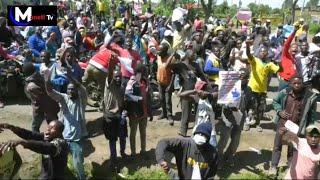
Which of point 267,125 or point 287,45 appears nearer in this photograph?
point 287,45

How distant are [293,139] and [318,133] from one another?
0.53 m

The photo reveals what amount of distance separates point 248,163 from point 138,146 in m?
2.36

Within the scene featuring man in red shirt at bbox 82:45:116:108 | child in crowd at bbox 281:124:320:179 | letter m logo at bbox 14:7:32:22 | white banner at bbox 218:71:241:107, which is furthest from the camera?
letter m logo at bbox 14:7:32:22

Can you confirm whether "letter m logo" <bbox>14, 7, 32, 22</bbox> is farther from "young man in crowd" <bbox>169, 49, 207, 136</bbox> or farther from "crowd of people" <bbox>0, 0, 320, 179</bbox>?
"young man in crowd" <bbox>169, 49, 207, 136</bbox>

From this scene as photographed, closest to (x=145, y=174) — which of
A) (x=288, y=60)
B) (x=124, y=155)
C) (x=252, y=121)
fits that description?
(x=124, y=155)

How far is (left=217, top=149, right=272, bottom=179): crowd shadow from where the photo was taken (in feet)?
28.9

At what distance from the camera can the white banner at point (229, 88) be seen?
8.33 metres

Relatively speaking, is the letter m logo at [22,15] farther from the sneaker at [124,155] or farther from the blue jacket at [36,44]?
the sneaker at [124,155]

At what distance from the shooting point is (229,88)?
840 centimetres

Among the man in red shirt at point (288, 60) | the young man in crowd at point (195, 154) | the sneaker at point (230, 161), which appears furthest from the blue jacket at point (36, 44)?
the young man in crowd at point (195, 154)

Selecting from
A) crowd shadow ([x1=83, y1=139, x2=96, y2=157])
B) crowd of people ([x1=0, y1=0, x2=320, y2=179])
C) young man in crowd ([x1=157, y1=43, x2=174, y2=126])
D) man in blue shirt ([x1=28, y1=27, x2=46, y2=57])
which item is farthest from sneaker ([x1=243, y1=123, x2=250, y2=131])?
man in blue shirt ([x1=28, y1=27, x2=46, y2=57])

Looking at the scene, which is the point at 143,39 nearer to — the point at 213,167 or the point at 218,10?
the point at 213,167

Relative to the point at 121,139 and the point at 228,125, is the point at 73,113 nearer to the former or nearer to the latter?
the point at 121,139

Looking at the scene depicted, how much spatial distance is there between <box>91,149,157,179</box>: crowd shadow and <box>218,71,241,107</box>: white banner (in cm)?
199
